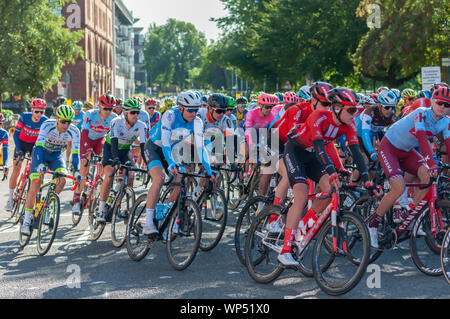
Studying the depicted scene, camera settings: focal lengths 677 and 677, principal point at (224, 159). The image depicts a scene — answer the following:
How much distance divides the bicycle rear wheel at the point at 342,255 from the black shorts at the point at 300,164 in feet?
2.27

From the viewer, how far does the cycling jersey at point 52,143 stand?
30.6 feet

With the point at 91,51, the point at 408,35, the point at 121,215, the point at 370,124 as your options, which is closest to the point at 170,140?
the point at 121,215

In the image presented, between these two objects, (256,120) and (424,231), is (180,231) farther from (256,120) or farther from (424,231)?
(256,120)

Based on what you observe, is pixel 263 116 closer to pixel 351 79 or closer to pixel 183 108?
pixel 183 108

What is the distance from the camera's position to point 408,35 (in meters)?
26.4

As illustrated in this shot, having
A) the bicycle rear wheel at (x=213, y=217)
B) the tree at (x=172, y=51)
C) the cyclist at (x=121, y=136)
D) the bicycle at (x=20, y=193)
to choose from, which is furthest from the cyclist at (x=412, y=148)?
the tree at (x=172, y=51)

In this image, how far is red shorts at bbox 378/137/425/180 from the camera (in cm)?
762

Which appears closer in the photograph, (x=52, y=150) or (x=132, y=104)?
(x=132, y=104)

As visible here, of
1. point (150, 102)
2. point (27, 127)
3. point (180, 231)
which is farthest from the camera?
point (150, 102)

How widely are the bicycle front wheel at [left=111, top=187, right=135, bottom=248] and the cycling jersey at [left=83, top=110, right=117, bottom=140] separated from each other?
2537 mm

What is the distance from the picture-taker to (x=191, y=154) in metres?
9.17

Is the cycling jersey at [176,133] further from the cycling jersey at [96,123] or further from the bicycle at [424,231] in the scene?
the cycling jersey at [96,123]

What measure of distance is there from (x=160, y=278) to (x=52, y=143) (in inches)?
141
